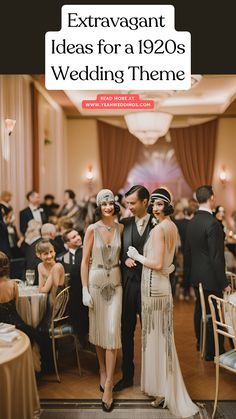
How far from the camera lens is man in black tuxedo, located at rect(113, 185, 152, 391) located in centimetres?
344

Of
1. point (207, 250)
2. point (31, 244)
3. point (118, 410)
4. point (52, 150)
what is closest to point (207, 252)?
point (207, 250)

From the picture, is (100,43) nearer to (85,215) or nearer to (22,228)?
(85,215)

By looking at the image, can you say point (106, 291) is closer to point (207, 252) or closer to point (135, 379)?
point (135, 379)

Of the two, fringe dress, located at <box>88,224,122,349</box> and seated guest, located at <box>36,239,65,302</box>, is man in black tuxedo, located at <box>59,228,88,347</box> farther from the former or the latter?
fringe dress, located at <box>88,224,122,349</box>

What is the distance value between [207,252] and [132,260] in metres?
1.02

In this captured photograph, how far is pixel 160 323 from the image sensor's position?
328 cm

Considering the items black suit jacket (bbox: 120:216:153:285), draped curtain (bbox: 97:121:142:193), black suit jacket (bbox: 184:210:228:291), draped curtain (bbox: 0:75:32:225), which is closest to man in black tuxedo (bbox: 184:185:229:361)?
black suit jacket (bbox: 184:210:228:291)

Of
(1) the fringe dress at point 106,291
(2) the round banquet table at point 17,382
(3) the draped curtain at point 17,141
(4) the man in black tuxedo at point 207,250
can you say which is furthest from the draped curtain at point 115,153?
(2) the round banquet table at point 17,382

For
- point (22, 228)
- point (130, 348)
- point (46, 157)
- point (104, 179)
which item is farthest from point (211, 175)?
point (130, 348)

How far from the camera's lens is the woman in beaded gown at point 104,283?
3410 millimetres

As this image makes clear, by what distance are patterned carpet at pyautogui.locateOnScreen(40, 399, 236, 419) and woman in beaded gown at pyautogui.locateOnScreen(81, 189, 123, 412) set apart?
163 millimetres

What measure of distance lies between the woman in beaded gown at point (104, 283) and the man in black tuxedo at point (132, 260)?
0.23ft

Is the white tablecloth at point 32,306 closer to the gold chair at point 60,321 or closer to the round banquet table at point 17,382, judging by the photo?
the gold chair at point 60,321

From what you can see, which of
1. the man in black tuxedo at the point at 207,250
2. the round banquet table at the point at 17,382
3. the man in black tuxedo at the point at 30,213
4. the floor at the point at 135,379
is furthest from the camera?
the man in black tuxedo at the point at 30,213
